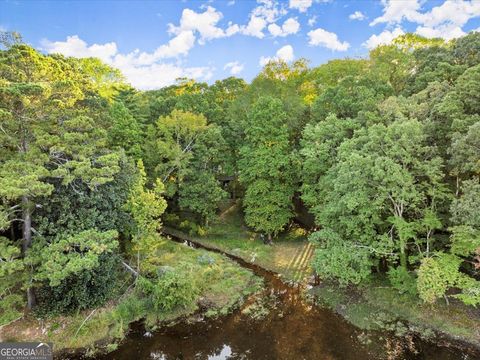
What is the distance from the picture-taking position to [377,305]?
1636 cm

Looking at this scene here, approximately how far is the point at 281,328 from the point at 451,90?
14.1 meters

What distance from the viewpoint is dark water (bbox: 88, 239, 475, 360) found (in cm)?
1342

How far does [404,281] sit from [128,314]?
42.7 ft

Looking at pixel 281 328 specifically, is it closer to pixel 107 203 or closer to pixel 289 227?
pixel 107 203

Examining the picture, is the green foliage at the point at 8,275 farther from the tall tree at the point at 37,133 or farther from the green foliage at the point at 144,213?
the green foliage at the point at 144,213

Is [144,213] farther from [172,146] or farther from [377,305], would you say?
[377,305]

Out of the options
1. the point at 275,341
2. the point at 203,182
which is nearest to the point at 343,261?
the point at 275,341

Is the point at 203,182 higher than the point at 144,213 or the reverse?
higher

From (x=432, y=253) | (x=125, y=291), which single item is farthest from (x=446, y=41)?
(x=125, y=291)

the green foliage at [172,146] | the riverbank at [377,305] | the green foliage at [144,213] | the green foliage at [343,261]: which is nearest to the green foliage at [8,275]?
the green foliage at [144,213]

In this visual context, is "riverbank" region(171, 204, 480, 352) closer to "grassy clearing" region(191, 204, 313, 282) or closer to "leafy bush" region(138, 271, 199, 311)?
"grassy clearing" region(191, 204, 313, 282)

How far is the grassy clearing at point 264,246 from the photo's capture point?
68.6 ft

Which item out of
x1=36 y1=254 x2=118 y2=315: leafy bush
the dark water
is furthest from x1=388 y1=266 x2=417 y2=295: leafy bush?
x1=36 y1=254 x2=118 y2=315: leafy bush

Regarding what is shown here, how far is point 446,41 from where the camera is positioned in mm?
27906
